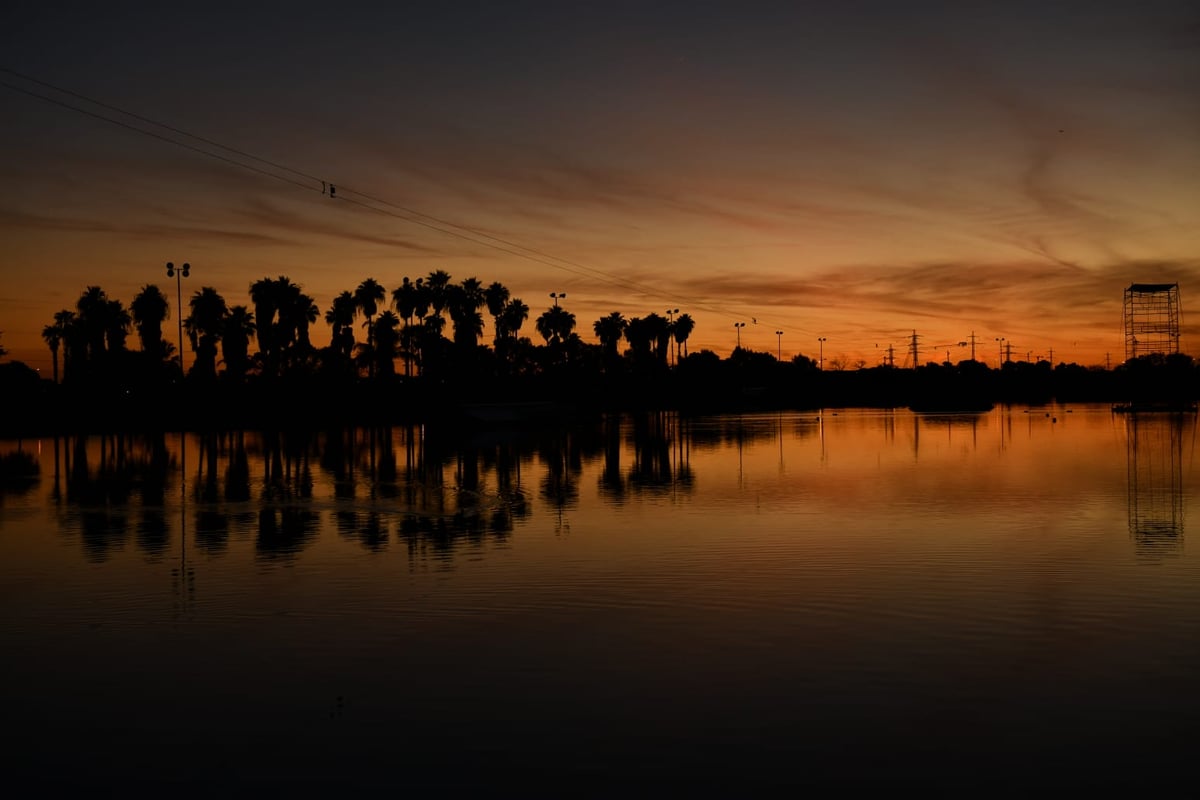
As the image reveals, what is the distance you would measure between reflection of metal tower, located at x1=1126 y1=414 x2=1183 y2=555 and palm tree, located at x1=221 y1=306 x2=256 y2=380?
10268 centimetres

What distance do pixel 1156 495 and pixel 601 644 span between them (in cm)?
2327

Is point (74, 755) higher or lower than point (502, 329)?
lower

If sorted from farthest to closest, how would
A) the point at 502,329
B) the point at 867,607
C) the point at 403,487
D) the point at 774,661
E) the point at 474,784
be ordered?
the point at 502,329
the point at 403,487
the point at 867,607
the point at 774,661
the point at 474,784

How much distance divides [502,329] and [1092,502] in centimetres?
13105

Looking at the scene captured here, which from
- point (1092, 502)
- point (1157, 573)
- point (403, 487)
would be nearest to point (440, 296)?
point (403, 487)

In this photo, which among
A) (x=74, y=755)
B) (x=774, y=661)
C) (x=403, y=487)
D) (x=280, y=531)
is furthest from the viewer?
(x=403, y=487)

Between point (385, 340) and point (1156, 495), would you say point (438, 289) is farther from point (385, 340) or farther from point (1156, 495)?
point (1156, 495)

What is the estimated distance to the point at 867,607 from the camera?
47.5ft

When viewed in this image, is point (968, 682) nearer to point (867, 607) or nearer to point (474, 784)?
point (867, 607)

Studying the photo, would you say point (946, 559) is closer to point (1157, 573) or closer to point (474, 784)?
point (1157, 573)

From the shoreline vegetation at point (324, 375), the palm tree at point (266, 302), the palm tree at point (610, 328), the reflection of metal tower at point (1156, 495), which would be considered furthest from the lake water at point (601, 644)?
the palm tree at point (610, 328)

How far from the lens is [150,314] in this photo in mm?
117625

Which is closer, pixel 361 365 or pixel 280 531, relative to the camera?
pixel 280 531

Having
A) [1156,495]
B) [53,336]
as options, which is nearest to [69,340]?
[53,336]
